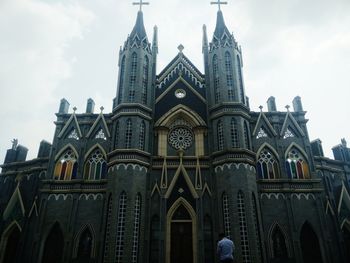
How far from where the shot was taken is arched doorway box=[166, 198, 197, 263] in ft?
87.0

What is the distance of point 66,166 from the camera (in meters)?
31.7

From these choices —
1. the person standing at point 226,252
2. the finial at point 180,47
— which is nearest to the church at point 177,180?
the finial at point 180,47

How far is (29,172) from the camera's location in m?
33.5

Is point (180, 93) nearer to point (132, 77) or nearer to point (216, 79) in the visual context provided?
point (216, 79)

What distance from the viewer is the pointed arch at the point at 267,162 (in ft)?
100

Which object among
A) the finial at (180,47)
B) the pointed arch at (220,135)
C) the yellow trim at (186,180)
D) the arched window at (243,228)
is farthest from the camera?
the finial at (180,47)

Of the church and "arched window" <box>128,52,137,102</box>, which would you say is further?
"arched window" <box>128,52,137,102</box>

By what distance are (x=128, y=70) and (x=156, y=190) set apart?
43.0 ft

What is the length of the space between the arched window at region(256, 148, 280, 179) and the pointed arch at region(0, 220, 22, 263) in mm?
23701

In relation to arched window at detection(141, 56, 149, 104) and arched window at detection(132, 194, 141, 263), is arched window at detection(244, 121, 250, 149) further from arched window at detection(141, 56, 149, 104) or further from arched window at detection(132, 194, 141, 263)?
arched window at detection(132, 194, 141, 263)

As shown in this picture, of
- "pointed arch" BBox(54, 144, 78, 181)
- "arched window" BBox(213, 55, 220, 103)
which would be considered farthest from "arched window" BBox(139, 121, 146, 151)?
"arched window" BBox(213, 55, 220, 103)

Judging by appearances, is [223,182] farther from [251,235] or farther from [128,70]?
[128,70]

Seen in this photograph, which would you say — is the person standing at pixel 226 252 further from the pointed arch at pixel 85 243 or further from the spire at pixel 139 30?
the spire at pixel 139 30

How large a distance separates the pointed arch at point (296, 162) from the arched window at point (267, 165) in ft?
4.20
